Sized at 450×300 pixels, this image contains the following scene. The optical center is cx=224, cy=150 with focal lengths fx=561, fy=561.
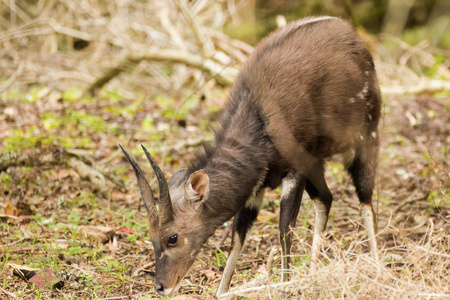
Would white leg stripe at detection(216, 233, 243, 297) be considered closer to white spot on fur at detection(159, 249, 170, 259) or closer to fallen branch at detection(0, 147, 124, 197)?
white spot on fur at detection(159, 249, 170, 259)

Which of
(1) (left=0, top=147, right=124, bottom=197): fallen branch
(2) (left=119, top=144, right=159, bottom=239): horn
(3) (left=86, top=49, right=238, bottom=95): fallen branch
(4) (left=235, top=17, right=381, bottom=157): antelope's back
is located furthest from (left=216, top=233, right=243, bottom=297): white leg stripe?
(3) (left=86, top=49, right=238, bottom=95): fallen branch

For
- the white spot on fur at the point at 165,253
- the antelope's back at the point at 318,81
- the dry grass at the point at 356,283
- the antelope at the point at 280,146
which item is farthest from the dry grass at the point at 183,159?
the antelope's back at the point at 318,81

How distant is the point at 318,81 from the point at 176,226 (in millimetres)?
1690

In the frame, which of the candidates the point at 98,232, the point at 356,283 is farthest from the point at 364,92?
the point at 98,232

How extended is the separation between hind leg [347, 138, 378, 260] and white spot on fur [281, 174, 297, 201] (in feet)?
3.11

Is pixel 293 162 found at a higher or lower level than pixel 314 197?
higher

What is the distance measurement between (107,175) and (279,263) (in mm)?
2584

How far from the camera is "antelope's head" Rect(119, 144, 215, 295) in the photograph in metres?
3.95

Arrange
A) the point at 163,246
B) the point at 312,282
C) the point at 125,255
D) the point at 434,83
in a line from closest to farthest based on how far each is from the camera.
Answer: the point at 312,282 → the point at 163,246 → the point at 125,255 → the point at 434,83

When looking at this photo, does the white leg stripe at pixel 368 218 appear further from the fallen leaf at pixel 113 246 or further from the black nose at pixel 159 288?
the fallen leaf at pixel 113 246

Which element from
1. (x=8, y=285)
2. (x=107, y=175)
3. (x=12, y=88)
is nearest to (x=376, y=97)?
(x=107, y=175)

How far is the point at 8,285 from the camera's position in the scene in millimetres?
4340

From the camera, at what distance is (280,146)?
4410 millimetres

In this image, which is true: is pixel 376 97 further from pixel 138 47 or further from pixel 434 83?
pixel 138 47
